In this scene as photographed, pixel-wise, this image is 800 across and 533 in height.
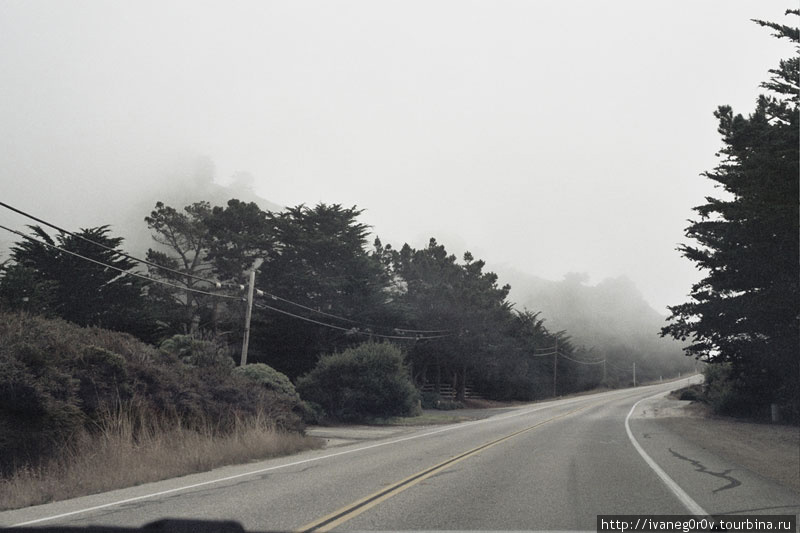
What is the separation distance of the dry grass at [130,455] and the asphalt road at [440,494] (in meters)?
0.66

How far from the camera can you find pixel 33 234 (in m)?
38.2

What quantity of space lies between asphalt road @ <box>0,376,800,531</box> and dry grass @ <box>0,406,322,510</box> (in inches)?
26.1

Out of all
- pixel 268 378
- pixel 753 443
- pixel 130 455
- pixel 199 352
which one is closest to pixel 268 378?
pixel 268 378

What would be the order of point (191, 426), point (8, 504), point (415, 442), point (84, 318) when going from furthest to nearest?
point (84, 318) → point (415, 442) → point (191, 426) → point (8, 504)

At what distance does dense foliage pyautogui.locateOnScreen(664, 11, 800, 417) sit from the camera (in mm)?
17953

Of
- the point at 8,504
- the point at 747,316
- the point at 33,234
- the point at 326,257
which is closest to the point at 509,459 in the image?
the point at 8,504

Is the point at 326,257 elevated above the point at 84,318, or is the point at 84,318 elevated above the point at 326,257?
the point at 326,257

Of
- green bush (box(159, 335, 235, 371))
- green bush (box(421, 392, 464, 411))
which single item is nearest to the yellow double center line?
green bush (box(159, 335, 235, 371))

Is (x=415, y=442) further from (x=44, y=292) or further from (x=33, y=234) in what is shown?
(x=33, y=234)

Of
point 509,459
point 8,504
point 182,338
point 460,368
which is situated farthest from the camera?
point 460,368

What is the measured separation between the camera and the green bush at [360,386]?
32781 mm

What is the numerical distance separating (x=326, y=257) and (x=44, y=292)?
25.1m

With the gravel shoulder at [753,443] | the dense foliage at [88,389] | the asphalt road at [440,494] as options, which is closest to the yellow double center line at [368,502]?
the asphalt road at [440,494]

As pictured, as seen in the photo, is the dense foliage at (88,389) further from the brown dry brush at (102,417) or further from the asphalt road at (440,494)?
the asphalt road at (440,494)
